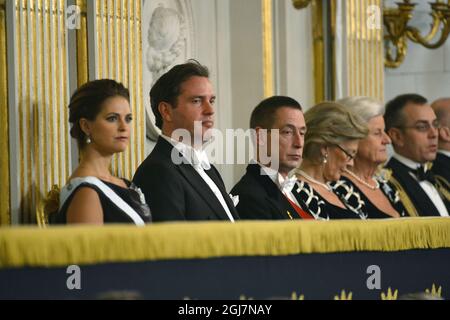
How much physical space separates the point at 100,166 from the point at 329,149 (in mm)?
1527

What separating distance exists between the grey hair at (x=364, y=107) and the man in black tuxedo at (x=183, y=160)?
1616 mm

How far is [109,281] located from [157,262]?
16cm

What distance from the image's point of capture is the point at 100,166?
175 inches

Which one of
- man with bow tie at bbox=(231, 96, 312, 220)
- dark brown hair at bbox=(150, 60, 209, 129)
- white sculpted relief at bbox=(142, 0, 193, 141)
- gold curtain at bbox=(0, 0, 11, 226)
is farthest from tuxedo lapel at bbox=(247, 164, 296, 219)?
white sculpted relief at bbox=(142, 0, 193, 141)

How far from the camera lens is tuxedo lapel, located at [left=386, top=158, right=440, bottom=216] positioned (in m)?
6.37

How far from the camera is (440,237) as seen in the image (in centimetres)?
420

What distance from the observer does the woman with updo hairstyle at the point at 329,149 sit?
5438 millimetres

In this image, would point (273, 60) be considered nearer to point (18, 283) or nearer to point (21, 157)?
point (21, 157)

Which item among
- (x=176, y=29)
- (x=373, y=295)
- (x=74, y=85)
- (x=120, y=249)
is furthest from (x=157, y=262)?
(x=176, y=29)

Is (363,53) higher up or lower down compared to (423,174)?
higher up

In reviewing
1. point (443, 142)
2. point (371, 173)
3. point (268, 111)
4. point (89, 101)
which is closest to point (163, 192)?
point (89, 101)

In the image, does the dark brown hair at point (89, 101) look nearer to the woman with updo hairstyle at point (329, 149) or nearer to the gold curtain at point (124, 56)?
the gold curtain at point (124, 56)

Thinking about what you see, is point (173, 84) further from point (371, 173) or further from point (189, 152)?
point (371, 173)

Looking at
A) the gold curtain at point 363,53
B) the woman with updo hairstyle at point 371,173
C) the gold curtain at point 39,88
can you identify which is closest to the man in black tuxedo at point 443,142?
the gold curtain at point 363,53
